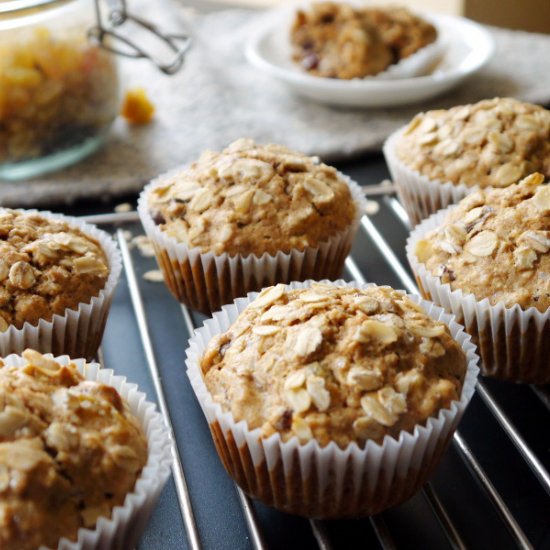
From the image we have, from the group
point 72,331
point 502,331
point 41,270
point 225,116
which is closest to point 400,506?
point 502,331

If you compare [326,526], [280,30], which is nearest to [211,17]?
[280,30]

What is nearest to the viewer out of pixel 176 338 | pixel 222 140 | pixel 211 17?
pixel 176 338

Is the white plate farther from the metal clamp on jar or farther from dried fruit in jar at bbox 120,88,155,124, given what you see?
the metal clamp on jar

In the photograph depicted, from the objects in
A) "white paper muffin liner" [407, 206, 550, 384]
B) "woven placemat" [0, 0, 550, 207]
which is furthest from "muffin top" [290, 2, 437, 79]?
"white paper muffin liner" [407, 206, 550, 384]

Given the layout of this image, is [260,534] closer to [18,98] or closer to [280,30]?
[18,98]

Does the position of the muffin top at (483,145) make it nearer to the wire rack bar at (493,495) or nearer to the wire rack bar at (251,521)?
the wire rack bar at (493,495)
